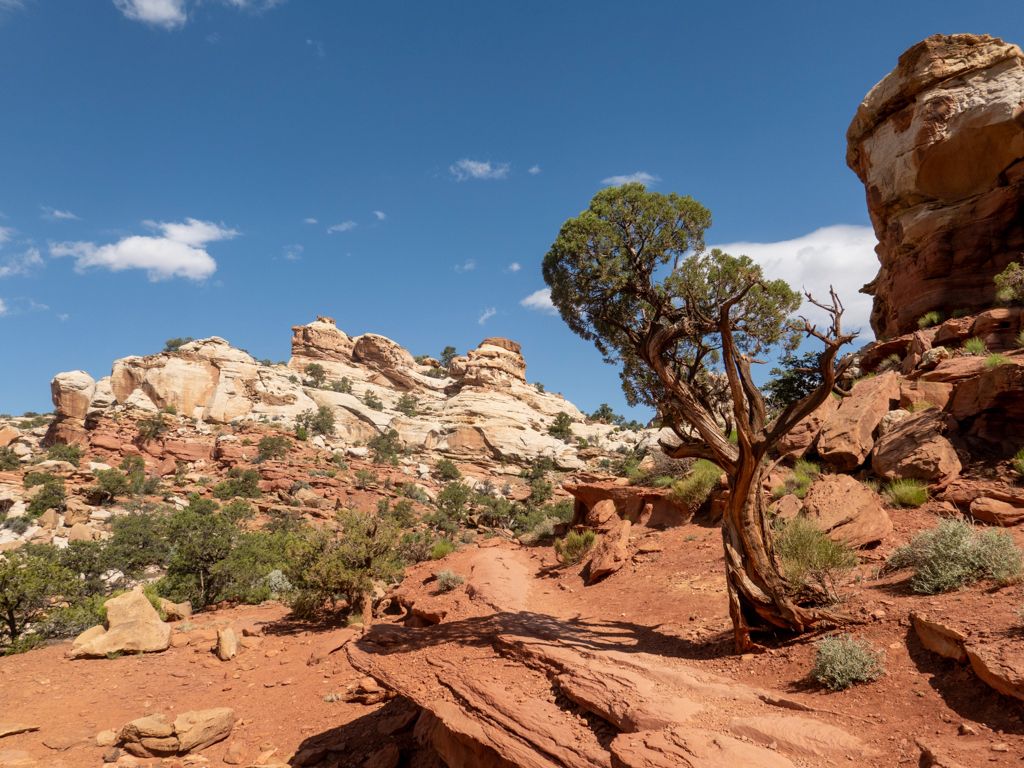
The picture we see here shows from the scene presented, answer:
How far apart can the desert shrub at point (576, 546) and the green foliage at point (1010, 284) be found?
13684mm

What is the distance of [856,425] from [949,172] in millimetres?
13446

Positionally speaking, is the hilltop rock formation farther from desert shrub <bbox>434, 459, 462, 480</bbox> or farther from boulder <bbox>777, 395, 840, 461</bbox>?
boulder <bbox>777, 395, 840, 461</bbox>

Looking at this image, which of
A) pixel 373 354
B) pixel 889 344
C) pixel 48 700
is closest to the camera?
pixel 48 700

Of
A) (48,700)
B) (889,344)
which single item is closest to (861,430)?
(889,344)

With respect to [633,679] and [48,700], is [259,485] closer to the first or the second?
[48,700]

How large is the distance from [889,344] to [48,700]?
2209 cm

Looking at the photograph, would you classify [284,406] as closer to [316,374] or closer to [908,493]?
Result: [316,374]

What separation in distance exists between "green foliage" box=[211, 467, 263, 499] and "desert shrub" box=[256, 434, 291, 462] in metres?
5.10

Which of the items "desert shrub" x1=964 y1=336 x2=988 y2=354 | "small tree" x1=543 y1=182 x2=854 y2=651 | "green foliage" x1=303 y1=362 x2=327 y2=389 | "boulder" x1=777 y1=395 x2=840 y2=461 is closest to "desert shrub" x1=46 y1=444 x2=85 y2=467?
"green foliage" x1=303 y1=362 x2=327 y2=389

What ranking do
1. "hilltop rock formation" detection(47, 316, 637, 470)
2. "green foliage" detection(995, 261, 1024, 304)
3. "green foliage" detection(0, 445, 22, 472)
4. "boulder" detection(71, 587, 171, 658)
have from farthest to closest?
"hilltop rock formation" detection(47, 316, 637, 470), "green foliage" detection(0, 445, 22, 472), "green foliage" detection(995, 261, 1024, 304), "boulder" detection(71, 587, 171, 658)

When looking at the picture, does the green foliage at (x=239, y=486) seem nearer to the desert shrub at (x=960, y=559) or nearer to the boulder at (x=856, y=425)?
the boulder at (x=856, y=425)

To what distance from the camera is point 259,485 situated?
3528 centimetres

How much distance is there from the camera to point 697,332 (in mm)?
8750

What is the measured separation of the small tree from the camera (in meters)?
6.27
